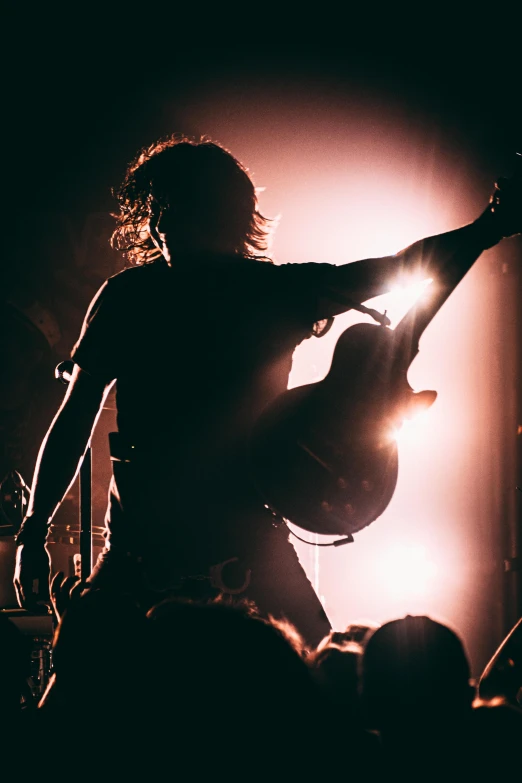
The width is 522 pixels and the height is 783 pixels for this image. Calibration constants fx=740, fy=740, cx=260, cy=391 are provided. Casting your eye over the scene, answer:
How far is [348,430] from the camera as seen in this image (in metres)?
1.38

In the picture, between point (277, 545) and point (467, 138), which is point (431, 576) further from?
point (277, 545)

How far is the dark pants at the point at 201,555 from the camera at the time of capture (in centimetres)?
131

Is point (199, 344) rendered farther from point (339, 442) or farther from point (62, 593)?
point (62, 593)

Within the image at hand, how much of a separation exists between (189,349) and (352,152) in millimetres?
3070

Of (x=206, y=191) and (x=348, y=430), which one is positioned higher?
(x=206, y=191)

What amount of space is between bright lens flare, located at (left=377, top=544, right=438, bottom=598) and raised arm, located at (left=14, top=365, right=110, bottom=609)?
9.91ft

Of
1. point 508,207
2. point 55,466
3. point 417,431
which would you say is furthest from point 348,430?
point 417,431

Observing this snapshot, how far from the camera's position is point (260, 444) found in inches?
52.2

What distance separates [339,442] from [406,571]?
3.14 metres

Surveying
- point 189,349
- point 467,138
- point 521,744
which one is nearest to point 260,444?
point 189,349

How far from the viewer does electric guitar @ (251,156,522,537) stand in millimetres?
1327

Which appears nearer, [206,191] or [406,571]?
[206,191]

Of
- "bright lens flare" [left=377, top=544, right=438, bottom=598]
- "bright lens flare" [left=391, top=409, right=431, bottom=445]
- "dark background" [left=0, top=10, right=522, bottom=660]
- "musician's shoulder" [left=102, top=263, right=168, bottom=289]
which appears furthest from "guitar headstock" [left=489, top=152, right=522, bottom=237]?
"bright lens flare" [left=377, top=544, right=438, bottom=598]

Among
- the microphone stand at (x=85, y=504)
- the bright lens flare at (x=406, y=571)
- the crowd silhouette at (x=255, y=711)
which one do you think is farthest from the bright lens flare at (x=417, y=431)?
the crowd silhouette at (x=255, y=711)
